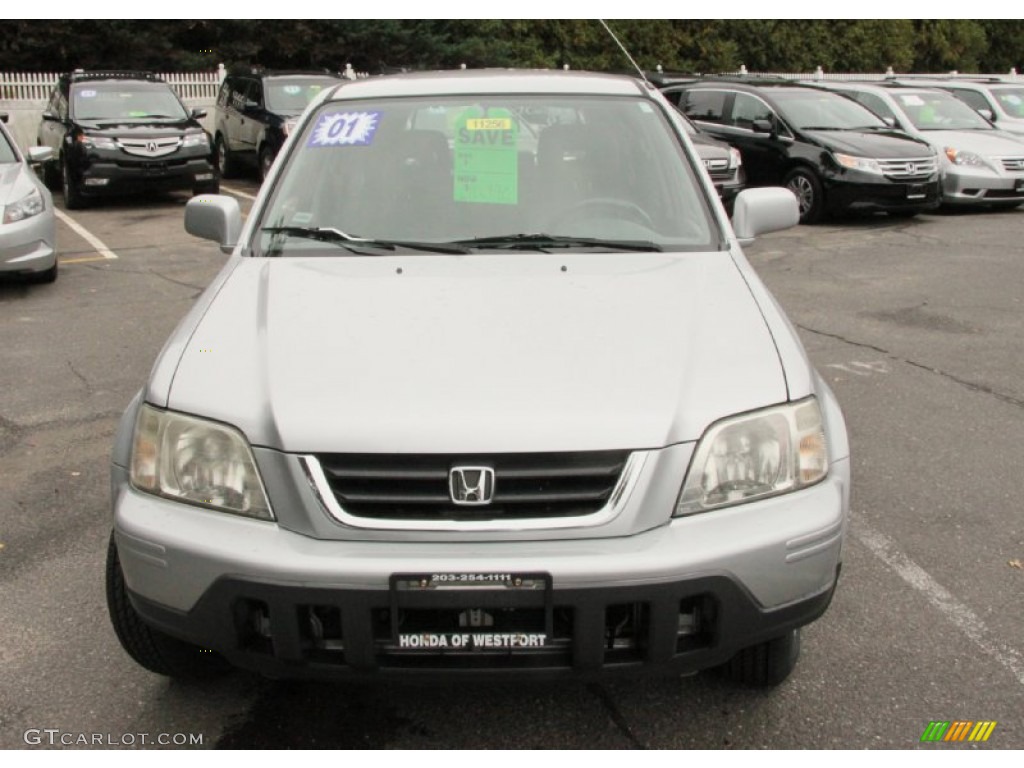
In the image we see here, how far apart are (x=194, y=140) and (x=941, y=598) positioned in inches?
488

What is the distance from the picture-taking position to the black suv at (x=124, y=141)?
1346 centimetres

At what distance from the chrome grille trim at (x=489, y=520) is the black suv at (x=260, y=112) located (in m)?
12.8

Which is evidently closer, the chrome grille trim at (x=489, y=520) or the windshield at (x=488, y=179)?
the chrome grille trim at (x=489, y=520)

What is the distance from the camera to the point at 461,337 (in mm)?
2809

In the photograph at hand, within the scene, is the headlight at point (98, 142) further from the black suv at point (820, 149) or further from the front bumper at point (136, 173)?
the black suv at point (820, 149)

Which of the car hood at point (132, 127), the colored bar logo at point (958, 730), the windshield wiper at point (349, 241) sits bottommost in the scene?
the colored bar logo at point (958, 730)

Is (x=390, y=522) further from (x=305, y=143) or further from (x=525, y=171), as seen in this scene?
(x=305, y=143)

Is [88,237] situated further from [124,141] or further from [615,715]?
[615,715]

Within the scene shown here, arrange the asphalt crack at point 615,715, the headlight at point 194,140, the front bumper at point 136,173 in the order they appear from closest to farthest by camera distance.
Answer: the asphalt crack at point 615,715
the front bumper at point 136,173
the headlight at point 194,140

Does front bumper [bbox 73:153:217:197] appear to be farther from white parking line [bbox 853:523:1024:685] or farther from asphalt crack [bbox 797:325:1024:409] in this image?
white parking line [bbox 853:523:1024:685]

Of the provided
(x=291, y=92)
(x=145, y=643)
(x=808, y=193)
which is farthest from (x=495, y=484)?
(x=291, y=92)

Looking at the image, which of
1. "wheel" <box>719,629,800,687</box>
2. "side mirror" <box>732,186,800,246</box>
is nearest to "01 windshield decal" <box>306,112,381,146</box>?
"side mirror" <box>732,186,800,246</box>

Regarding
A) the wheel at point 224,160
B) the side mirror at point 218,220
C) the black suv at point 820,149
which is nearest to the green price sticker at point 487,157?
the side mirror at point 218,220

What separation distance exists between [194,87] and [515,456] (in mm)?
22235
